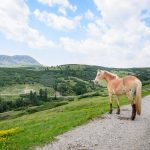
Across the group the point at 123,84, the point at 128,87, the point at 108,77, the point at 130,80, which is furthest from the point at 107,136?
the point at 108,77

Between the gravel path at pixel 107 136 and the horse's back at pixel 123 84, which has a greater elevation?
the horse's back at pixel 123 84

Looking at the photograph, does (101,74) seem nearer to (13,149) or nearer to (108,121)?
(108,121)

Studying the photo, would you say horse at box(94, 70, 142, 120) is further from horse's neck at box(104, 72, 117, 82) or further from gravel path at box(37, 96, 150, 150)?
gravel path at box(37, 96, 150, 150)

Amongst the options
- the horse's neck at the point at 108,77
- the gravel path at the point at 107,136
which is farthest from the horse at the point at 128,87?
the gravel path at the point at 107,136


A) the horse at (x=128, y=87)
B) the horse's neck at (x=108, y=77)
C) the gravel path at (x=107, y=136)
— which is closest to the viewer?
the gravel path at (x=107, y=136)

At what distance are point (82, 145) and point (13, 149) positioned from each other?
455 cm

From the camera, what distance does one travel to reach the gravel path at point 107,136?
19.4 meters

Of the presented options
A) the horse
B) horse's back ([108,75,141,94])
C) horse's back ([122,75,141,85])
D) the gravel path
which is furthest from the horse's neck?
the gravel path

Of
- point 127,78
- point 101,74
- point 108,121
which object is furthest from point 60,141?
point 101,74

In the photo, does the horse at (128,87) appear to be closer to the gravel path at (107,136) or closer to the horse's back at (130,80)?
the horse's back at (130,80)

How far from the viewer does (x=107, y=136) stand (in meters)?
22.2

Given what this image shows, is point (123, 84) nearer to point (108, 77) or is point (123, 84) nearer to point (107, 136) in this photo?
point (108, 77)

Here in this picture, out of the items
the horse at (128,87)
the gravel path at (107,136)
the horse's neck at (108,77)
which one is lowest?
the gravel path at (107,136)

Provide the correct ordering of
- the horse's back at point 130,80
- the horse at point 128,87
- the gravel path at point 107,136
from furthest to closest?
the horse's back at point 130,80, the horse at point 128,87, the gravel path at point 107,136
